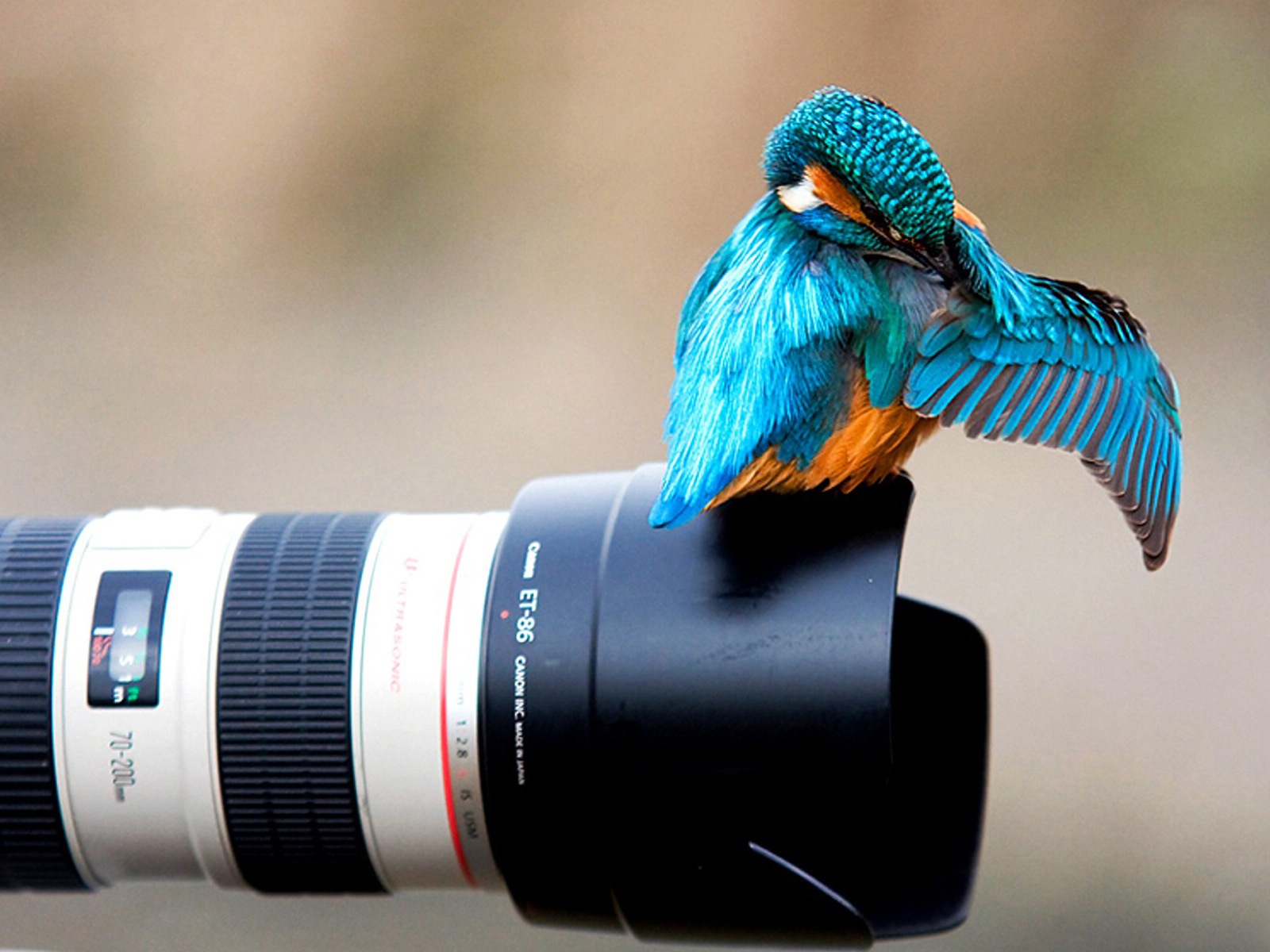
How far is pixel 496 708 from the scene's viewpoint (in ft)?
2.39

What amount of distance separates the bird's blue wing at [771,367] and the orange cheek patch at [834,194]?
0.02 meters

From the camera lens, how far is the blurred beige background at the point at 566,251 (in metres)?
1.48

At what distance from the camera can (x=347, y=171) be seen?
1.75 meters

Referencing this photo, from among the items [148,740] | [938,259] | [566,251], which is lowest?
[148,740]

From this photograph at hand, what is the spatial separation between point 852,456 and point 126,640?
1.14 ft

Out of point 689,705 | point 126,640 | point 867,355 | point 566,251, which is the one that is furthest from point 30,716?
point 566,251

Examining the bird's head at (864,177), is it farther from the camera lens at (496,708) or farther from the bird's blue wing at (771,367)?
the camera lens at (496,708)

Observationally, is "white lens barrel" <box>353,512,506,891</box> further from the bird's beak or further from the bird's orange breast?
the bird's beak

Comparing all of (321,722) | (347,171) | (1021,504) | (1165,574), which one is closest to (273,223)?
(347,171)

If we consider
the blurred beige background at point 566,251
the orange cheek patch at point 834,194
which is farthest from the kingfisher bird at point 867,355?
the blurred beige background at point 566,251

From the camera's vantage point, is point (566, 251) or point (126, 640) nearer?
point (126, 640)

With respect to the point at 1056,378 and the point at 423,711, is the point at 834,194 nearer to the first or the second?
the point at 1056,378

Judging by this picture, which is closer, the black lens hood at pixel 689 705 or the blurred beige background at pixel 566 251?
the black lens hood at pixel 689 705

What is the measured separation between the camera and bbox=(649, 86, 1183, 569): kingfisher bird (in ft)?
2.17
